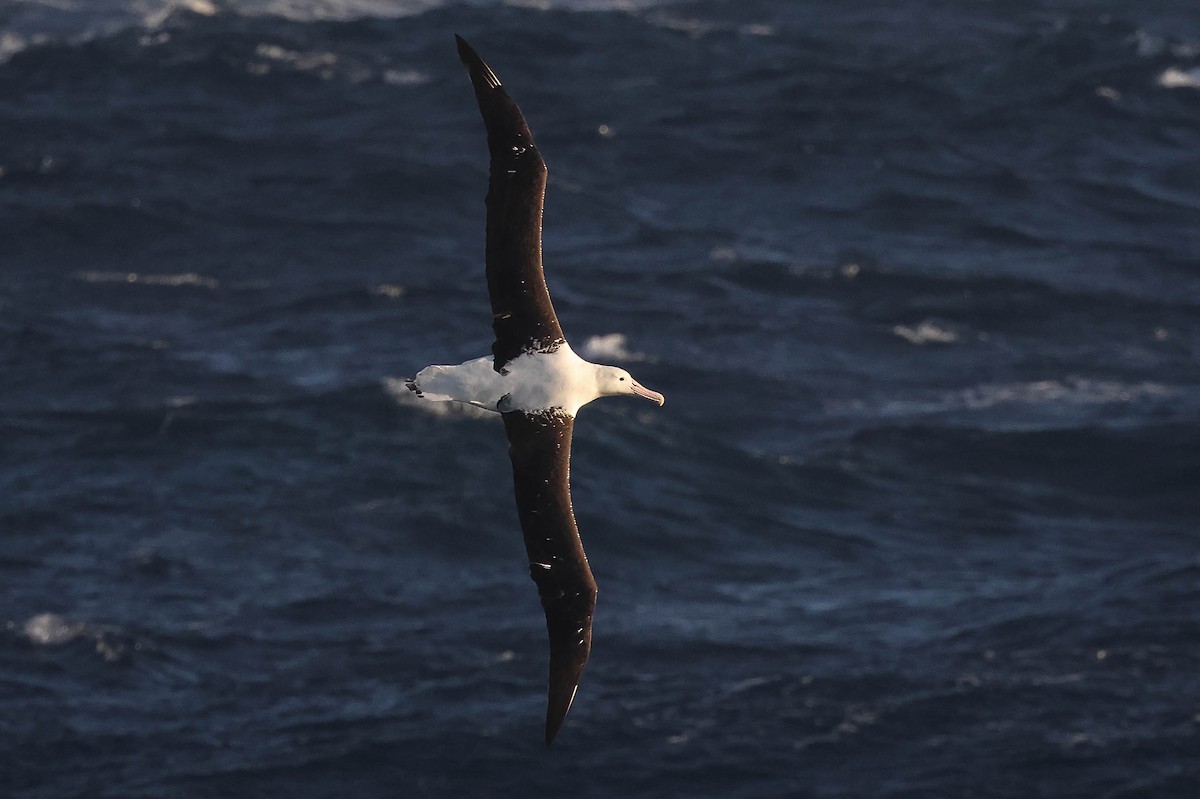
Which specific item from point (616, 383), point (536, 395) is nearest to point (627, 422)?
point (616, 383)

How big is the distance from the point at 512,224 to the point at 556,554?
2.63 meters

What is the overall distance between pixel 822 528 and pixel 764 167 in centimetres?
1728

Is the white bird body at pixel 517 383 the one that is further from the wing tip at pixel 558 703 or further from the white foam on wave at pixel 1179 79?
the white foam on wave at pixel 1179 79

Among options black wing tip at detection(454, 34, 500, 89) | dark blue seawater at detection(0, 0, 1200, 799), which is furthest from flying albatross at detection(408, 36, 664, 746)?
dark blue seawater at detection(0, 0, 1200, 799)

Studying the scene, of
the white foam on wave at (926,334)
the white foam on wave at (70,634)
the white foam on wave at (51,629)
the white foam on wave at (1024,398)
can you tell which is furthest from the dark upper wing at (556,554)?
the white foam on wave at (926,334)

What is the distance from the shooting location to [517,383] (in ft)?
52.6

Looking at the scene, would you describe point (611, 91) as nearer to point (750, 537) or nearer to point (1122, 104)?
point (1122, 104)

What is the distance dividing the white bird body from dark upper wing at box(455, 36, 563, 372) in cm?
10

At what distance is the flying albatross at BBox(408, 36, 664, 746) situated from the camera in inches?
615

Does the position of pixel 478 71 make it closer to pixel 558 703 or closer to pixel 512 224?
pixel 512 224

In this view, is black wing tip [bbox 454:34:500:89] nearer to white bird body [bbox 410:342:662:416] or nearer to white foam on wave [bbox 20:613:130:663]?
white bird body [bbox 410:342:662:416]

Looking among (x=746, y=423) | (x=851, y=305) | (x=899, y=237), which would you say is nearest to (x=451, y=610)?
(x=746, y=423)

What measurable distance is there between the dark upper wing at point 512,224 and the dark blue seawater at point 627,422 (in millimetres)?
12711

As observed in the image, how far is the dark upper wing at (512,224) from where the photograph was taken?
1528 centimetres
